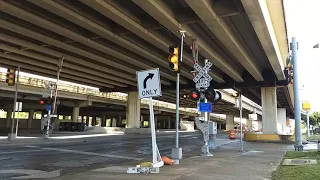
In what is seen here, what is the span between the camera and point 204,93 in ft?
46.3

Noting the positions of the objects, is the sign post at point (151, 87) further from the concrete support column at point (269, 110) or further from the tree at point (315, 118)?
the tree at point (315, 118)

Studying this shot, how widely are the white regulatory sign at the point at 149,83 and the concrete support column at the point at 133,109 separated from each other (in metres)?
36.5

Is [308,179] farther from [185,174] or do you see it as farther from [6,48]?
[6,48]

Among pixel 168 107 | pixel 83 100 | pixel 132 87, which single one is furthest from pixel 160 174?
pixel 168 107

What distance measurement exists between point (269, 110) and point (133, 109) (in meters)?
19.2

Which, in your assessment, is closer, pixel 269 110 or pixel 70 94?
pixel 269 110

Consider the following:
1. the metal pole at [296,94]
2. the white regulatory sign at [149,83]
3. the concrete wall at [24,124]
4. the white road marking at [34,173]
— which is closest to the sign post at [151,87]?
the white regulatory sign at [149,83]

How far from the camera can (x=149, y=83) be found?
962 cm

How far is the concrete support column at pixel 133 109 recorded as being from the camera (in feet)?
152

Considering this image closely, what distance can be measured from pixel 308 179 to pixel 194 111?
3226 inches

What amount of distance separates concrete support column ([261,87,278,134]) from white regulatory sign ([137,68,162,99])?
28.2 meters

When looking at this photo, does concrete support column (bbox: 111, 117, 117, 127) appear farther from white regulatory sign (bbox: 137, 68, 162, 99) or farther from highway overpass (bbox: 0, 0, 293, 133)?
white regulatory sign (bbox: 137, 68, 162, 99)

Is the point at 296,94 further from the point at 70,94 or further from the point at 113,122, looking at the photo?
the point at 113,122

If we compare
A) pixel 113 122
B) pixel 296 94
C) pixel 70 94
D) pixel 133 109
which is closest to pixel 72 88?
pixel 70 94
